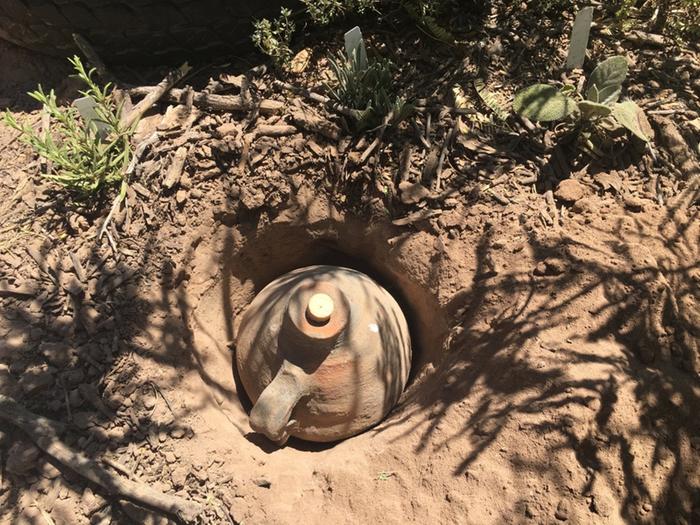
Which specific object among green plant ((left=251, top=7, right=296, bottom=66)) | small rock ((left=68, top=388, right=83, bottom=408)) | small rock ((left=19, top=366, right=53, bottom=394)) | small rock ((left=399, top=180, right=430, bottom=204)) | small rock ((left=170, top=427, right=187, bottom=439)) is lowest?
small rock ((left=170, top=427, right=187, bottom=439))

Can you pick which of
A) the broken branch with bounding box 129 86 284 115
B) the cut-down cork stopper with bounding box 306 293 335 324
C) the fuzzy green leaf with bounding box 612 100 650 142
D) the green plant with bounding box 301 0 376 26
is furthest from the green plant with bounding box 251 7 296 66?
the fuzzy green leaf with bounding box 612 100 650 142

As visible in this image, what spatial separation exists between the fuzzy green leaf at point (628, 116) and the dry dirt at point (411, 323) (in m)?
0.20

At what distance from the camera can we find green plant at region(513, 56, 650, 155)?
2.22 m

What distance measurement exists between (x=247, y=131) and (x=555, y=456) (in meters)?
2.01

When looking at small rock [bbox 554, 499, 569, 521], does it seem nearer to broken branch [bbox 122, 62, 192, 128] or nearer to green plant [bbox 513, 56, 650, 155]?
green plant [bbox 513, 56, 650, 155]

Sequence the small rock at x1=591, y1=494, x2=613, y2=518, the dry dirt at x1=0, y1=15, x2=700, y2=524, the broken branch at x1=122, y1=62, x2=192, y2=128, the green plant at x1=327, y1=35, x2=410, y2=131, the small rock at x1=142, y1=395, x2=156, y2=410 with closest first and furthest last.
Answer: the small rock at x1=591, y1=494, x2=613, y2=518 < the dry dirt at x1=0, y1=15, x2=700, y2=524 < the small rock at x1=142, y1=395, x2=156, y2=410 < the green plant at x1=327, y1=35, x2=410, y2=131 < the broken branch at x1=122, y1=62, x2=192, y2=128

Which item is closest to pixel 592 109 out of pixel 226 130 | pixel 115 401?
pixel 226 130

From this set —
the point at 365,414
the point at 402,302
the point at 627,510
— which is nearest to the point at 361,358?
the point at 365,414

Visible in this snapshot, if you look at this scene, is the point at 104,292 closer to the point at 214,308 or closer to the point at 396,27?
the point at 214,308

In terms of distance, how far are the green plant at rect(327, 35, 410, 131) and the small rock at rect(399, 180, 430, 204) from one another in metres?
0.34

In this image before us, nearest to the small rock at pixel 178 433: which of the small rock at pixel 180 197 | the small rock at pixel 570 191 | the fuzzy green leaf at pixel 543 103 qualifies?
the small rock at pixel 180 197

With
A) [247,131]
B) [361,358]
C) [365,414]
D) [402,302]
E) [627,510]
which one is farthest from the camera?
[402,302]

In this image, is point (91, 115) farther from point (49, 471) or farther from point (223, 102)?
point (49, 471)

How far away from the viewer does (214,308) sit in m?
2.58
